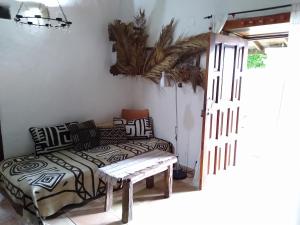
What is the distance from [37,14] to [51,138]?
1.58 metres

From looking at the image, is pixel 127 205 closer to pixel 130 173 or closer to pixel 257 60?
pixel 130 173

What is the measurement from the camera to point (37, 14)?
3.02 m

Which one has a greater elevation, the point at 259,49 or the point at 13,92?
the point at 259,49

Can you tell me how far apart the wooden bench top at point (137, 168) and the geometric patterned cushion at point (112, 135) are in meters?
0.85

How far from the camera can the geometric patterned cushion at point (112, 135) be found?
3449mm

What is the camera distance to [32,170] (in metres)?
2.60

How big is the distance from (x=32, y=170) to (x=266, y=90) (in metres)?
4.38

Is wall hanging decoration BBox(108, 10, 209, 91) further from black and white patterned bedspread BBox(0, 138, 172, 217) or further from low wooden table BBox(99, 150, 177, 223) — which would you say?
black and white patterned bedspread BBox(0, 138, 172, 217)

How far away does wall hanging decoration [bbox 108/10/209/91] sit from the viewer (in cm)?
312

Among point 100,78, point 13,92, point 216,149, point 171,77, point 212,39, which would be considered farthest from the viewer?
point 100,78

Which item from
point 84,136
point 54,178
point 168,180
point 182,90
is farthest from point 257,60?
point 54,178

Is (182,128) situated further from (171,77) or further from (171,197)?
(171,197)

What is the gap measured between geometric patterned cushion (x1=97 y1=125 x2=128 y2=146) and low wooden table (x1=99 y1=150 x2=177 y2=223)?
0.84 meters

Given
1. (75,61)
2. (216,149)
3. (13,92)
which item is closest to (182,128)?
(216,149)
